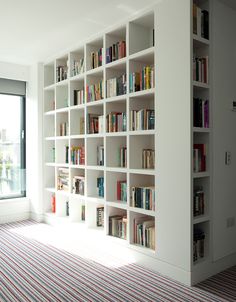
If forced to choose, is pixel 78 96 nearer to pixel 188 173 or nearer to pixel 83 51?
pixel 83 51

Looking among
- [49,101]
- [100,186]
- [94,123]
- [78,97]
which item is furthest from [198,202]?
[49,101]

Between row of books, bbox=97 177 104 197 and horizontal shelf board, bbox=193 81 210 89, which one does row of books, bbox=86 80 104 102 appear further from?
horizontal shelf board, bbox=193 81 210 89

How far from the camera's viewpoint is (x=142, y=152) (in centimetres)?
367

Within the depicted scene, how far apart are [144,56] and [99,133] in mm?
1135

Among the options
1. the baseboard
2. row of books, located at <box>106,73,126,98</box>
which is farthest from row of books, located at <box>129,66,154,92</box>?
the baseboard

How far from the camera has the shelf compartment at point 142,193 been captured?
3355 mm

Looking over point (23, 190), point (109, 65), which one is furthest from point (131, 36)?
point (23, 190)

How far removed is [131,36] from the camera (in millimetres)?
3559

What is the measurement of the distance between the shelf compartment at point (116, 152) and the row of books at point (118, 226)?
2.11 ft

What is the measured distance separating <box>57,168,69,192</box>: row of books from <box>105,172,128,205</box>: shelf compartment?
1.10 metres

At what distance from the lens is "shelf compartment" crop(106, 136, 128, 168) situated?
3.87 m

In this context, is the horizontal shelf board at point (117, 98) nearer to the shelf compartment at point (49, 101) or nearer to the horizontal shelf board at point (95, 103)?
the horizontal shelf board at point (95, 103)

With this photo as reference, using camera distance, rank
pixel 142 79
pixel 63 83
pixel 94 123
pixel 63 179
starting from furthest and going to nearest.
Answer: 1. pixel 63 179
2. pixel 63 83
3. pixel 94 123
4. pixel 142 79

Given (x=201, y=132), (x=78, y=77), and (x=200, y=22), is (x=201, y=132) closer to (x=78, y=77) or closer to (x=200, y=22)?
(x=200, y=22)
